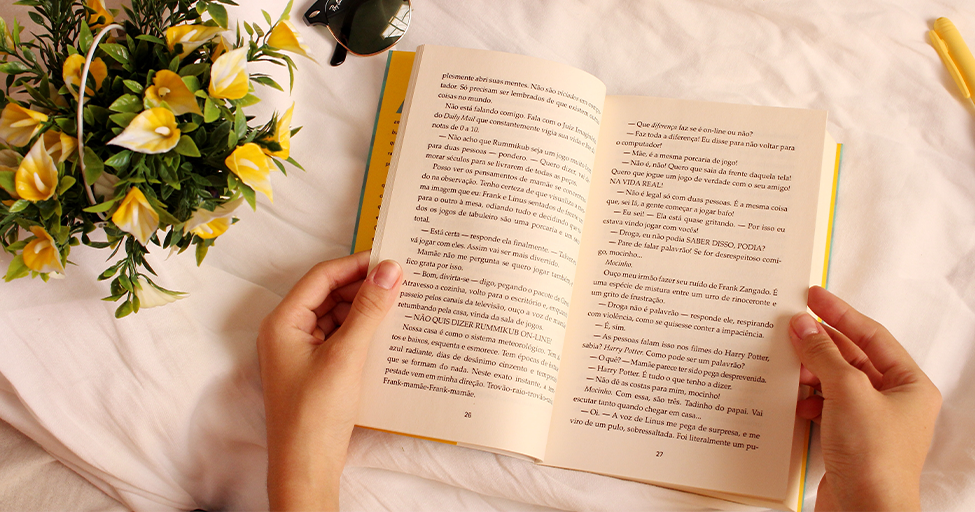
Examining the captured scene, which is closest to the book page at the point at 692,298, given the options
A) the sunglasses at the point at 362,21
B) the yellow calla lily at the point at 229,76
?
the sunglasses at the point at 362,21

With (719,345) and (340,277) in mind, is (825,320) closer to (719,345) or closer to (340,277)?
(719,345)

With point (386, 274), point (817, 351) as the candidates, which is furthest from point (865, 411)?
point (386, 274)

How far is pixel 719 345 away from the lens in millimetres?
755

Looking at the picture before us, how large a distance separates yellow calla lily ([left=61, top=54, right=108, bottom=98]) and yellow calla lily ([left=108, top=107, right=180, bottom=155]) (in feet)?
0.29

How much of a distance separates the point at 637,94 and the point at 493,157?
11.9 inches

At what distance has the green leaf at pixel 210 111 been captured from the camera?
Result: 55cm

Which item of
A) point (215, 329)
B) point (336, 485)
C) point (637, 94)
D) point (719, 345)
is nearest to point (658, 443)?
point (719, 345)

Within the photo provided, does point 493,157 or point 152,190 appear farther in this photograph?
point 493,157

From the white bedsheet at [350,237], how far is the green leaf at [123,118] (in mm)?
333

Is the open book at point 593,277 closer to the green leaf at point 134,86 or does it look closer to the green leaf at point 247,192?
the green leaf at point 247,192

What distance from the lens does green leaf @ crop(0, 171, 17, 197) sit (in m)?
0.51

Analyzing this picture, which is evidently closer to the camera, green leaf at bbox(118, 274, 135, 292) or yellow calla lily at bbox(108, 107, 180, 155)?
yellow calla lily at bbox(108, 107, 180, 155)

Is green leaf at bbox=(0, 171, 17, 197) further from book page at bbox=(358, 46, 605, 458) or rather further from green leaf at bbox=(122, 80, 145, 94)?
→ book page at bbox=(358, 46, 605, 458)

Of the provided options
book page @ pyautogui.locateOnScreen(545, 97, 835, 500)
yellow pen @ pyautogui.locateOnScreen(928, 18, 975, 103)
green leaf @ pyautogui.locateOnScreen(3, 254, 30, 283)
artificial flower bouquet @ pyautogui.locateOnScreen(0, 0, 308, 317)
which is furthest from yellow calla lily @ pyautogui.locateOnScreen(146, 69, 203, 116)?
yellow pen @ pyautogui.locateOnScreen(928, 18, 975, 103)
